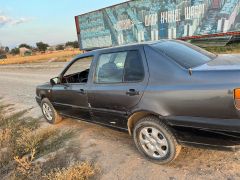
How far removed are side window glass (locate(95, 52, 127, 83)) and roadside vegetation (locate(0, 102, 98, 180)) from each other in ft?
4.30

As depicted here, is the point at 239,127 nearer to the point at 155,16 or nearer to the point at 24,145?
the point at 24,145

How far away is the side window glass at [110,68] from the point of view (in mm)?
3977

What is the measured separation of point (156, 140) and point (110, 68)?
1345 millimetres

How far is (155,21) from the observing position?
23.1m

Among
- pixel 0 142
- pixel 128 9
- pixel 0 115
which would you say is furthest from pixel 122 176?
pixel 128 9

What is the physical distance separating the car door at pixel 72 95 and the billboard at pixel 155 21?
16076 mm

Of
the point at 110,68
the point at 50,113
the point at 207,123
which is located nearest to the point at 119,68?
the point at 110,68

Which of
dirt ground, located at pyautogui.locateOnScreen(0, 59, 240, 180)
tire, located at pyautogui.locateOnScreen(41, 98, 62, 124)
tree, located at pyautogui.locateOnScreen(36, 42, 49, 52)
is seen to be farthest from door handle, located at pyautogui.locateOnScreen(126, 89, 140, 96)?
tree, located at pyautogui.locateOnScreen(36, 42, 49, 52)

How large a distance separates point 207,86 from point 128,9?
76.5ft

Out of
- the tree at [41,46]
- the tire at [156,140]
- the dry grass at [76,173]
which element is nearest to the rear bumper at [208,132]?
the tire at [156,140]

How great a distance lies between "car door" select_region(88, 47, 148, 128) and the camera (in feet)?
12.0

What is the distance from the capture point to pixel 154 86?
3.41 meters

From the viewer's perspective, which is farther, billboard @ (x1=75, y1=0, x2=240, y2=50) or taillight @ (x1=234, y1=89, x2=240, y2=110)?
billboard @ (x1=75, y1=0, x2=240, y2=50)

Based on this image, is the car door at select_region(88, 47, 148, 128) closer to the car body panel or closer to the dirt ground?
the car body panel
